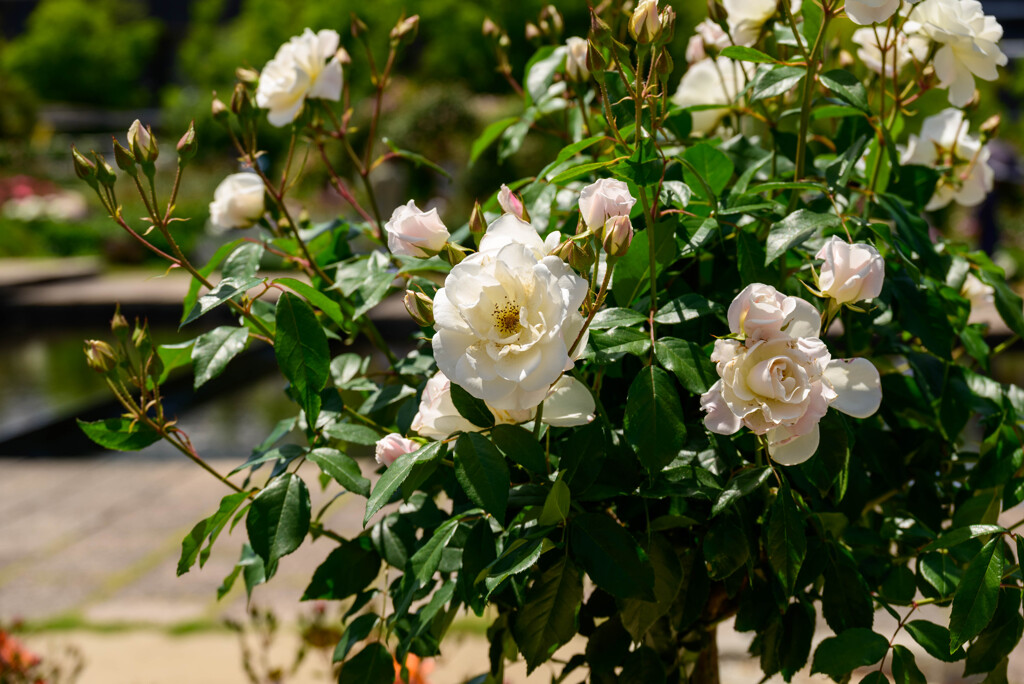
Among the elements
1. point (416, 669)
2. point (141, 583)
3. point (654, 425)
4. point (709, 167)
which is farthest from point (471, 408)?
point (141, 583)

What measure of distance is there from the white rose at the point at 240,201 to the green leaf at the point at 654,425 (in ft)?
1.70

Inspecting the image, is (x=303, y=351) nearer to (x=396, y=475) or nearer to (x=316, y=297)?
(x=316, y=297)

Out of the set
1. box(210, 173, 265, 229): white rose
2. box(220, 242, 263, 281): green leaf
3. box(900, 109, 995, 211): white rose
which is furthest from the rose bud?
box(900, 109, 995, 211): white rose

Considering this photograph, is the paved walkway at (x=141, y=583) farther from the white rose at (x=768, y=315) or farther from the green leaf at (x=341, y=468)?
the white rose at (x=768, y=315)

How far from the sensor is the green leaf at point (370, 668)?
87cm

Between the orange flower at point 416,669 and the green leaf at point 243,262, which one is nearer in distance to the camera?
the green leaf at point 243,262

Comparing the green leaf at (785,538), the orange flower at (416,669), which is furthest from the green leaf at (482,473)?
the orange flower at (416,669)

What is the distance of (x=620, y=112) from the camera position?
813 millimetres

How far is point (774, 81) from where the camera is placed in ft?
2.66

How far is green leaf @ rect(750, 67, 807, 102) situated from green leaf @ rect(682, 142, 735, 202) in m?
0.06

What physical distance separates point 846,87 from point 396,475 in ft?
1.59

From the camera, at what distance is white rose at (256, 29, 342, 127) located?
3.24 feet

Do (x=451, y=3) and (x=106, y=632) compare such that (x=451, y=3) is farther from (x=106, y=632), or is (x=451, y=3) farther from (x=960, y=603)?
(x=960, y=603)

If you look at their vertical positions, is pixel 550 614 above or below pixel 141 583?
above
